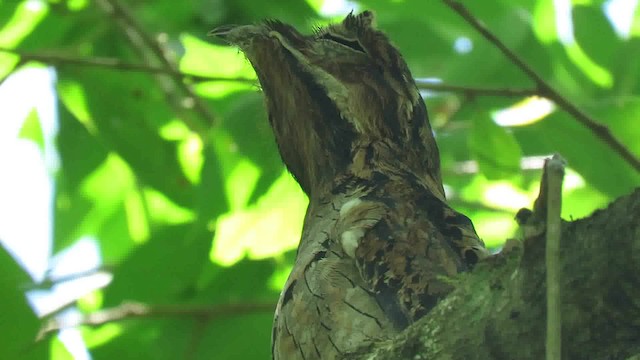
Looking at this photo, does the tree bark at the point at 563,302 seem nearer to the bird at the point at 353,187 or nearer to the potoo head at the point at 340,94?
the bird at the point at 353,187

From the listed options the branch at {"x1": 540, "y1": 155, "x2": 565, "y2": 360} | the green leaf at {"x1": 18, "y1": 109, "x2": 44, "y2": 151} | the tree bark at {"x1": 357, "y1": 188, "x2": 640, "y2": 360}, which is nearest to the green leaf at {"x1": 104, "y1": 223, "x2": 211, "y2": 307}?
the green leaf at {"x1": 18, "y1": 109, "x2": 44, "y2": 151}

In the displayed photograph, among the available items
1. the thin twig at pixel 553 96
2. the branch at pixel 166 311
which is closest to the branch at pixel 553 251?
the thin twig at pixel 553 96

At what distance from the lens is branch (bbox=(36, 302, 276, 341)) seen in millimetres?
3273

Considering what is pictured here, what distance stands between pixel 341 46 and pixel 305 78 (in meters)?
0.15

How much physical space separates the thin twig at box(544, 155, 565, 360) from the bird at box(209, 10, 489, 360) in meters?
0.82

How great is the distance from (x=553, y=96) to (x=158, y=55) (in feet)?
5.47

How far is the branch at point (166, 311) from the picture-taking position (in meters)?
3.27

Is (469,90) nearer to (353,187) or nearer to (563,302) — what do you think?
(353,187)

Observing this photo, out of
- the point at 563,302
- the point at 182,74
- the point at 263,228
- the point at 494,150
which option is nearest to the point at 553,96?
the point at 494,150

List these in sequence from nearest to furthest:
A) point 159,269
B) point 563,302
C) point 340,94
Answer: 1. point 563,302
2. point 340,94
3. point 159,269

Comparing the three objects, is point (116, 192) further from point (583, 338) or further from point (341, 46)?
point (583, 338)

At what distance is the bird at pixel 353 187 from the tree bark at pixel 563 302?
586 mm

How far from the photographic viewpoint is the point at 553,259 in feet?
4.13

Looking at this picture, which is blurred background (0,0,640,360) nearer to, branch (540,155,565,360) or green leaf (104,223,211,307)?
green leaf (104,223,211,307)
